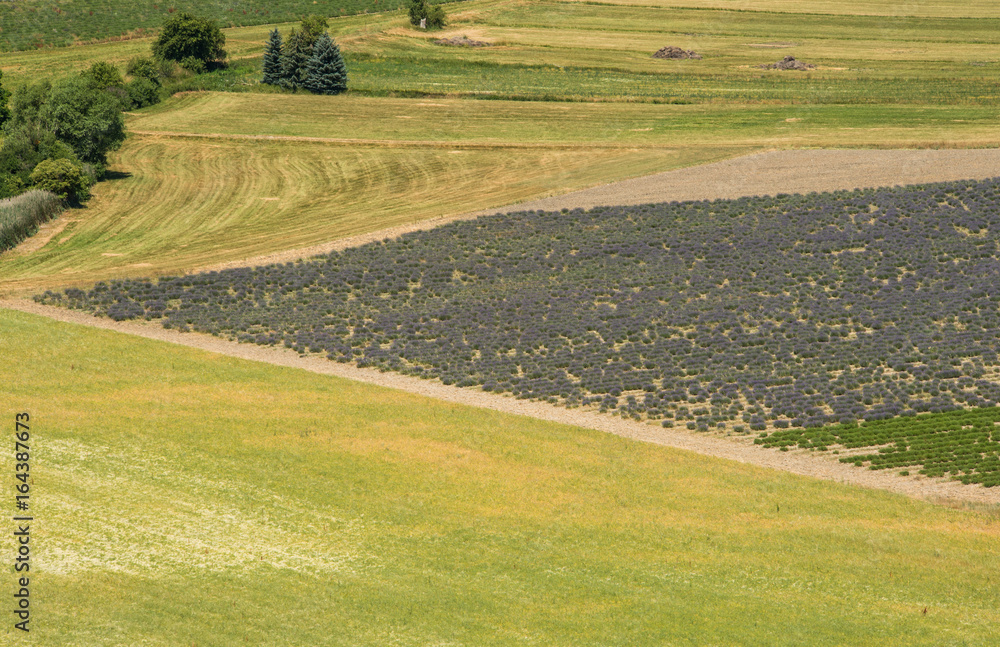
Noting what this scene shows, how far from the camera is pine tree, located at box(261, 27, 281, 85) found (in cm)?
12788

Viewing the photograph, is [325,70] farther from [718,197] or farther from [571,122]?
[718,197]

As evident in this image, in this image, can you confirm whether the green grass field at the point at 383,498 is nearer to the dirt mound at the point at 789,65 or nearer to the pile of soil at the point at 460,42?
the dirt mound at the point at 789,65

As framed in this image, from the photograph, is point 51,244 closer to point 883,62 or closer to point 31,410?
point 31,410

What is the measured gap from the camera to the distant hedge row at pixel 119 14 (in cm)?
15075

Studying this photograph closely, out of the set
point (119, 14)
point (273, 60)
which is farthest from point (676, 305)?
point (119, 14)

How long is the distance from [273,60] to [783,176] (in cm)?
6531

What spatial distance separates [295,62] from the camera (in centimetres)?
12788

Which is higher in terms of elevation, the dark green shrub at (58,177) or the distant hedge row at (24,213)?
the dark green shrub at (58,177)

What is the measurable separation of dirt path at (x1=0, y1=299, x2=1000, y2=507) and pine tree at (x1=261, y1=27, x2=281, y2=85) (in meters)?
64.0

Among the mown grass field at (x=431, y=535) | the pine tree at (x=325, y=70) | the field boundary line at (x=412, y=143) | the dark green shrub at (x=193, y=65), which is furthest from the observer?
the dark green shrub at (x=193, y=65)

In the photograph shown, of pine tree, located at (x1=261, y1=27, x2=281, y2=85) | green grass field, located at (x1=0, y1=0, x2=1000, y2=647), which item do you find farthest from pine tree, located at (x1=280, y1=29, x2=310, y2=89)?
green grass field, located at (x1=0, y1=0, x2=1000, y2=647)

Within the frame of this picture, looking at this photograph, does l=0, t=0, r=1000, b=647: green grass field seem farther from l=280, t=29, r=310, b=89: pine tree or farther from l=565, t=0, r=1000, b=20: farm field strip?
l=565, t=0, r=1000, b=20: farm field strip

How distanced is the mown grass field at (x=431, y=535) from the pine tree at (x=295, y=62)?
246 ft

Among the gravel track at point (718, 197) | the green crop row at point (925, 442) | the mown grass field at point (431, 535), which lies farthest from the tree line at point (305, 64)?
the green crop row at point (925, 442)
